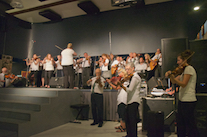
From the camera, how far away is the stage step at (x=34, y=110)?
133 inches

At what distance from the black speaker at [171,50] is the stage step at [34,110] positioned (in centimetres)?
292

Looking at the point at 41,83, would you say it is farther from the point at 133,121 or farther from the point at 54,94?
the point at 133,121

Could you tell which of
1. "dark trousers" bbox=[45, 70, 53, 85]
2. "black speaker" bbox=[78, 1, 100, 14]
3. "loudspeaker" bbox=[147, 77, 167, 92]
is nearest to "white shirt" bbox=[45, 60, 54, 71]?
"dark trousers" bbox=[45, 70, 53, 85]

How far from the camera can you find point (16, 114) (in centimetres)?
373

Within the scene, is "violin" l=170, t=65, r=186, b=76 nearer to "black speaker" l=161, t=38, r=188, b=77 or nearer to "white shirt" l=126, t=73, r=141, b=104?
"white shirt" l=126, t=73, r=141, b=104

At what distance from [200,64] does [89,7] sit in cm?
627

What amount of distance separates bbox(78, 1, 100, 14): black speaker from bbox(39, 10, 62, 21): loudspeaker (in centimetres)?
181

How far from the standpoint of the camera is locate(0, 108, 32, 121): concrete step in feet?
11.6

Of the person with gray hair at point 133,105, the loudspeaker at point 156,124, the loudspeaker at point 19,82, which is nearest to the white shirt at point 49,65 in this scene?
the loudspeaker at point 19,82

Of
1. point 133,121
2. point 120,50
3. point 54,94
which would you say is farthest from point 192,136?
point 120,50

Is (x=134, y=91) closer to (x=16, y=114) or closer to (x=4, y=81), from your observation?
(x=16, y=114)

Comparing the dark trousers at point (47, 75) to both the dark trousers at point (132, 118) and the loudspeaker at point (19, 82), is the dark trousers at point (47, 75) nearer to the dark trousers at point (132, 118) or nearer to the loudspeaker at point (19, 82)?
the loudspeaker at point (19, 82)

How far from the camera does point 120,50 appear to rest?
7926 millimetres

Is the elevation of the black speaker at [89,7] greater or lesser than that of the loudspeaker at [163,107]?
greater
